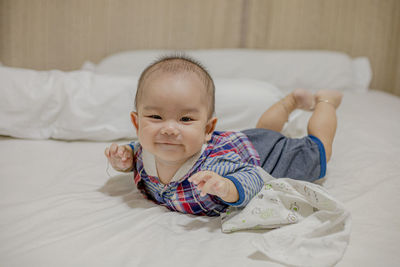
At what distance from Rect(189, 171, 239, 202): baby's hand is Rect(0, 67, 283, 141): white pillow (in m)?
0.62

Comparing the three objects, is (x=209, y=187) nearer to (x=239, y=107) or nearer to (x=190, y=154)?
(x=190, y=154)

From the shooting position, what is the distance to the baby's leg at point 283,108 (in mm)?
1195

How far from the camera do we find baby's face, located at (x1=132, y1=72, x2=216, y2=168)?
30.8 inches

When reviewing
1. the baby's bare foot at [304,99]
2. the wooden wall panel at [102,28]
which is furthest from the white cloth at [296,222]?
the wooden wall panel at [102,28]

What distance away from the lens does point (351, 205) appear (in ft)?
2.70

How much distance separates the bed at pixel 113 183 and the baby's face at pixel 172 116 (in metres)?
0.16

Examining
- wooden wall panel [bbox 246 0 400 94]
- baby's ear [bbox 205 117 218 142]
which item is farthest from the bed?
wooden wall panel [bbox 246 0 400 94]

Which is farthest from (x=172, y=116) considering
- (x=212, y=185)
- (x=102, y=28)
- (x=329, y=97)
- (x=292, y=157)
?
(x=102, y=28)

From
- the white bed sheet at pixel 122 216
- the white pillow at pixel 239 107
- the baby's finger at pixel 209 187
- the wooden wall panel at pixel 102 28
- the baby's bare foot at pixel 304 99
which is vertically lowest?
the white bed sheet at pixel 122 216

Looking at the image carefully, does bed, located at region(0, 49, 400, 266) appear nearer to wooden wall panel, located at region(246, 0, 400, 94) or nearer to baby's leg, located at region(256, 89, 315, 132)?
baby's leg, located at region(256, 89, 315, 132)

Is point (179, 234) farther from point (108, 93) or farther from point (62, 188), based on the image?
point (108, 93)

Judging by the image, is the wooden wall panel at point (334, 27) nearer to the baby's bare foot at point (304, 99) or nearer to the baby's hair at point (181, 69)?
the baby's bare foot at point (304, 99)

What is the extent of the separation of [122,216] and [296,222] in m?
0.37

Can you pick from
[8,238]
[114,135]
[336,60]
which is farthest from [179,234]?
[336,60]
